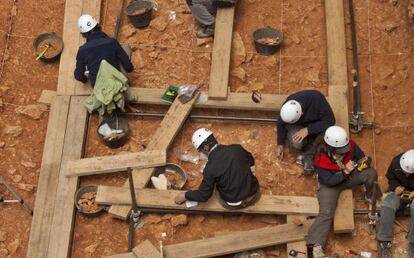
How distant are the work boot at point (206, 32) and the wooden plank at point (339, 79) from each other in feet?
6.42

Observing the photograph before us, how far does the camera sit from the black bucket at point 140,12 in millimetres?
8688

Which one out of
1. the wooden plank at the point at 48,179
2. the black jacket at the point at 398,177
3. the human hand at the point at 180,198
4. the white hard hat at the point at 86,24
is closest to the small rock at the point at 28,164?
the wooden plank at the point at 48,179

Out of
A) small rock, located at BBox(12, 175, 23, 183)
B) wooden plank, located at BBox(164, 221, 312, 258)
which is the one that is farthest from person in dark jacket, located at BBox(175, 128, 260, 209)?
small rock, located at BBox(12, 175, 23, 183)

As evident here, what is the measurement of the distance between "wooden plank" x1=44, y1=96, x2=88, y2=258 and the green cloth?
530 mm

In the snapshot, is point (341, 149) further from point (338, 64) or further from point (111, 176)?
point (111, 176)

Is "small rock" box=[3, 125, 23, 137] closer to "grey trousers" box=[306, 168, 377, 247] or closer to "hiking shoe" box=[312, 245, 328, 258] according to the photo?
"grey trousers" box=[306, 168, 377, 247]

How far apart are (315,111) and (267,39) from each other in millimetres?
1994

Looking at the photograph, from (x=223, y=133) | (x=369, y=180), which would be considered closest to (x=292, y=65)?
(x=223, y=133)

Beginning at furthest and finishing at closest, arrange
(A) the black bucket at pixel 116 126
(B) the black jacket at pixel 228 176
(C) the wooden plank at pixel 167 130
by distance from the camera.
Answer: (A) the black bucket at pixel 116 126
(C) the wooden plank at pixel 167 130
(B) the black jacket at pixel 228 176

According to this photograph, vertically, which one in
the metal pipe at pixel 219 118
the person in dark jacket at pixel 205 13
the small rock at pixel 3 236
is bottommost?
the small rock at pixel 3 236

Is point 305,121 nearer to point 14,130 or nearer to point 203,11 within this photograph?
point 203,11

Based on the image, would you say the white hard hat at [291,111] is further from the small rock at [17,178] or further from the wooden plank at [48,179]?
the small rock at [17,178]

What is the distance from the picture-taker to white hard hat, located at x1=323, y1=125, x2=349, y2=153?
663 centimetres

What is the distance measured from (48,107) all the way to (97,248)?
253 cm
